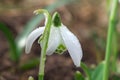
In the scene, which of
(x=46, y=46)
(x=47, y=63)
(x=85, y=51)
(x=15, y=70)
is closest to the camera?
(x=46, y=46)

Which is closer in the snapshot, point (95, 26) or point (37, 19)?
point (37, 19)

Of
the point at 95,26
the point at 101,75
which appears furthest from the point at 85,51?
the point at 101,75

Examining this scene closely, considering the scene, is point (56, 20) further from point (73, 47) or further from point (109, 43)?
point (109, 43)

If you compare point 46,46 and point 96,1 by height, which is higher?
point 46,46

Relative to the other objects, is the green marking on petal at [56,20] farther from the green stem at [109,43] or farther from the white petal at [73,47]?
the green stem at [109,43]

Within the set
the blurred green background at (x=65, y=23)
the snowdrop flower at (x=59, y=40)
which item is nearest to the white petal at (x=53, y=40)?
the snowdrop flower at (x=59, y=40)

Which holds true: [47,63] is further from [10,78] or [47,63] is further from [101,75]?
[101,75]

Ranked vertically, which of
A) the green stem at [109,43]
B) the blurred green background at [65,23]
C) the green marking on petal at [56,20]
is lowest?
the blurred green background at [65,23]

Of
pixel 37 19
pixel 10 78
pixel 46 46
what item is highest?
pixel 46 46

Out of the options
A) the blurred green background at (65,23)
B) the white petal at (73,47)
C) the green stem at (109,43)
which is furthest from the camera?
the blurred green background at (65,23)
